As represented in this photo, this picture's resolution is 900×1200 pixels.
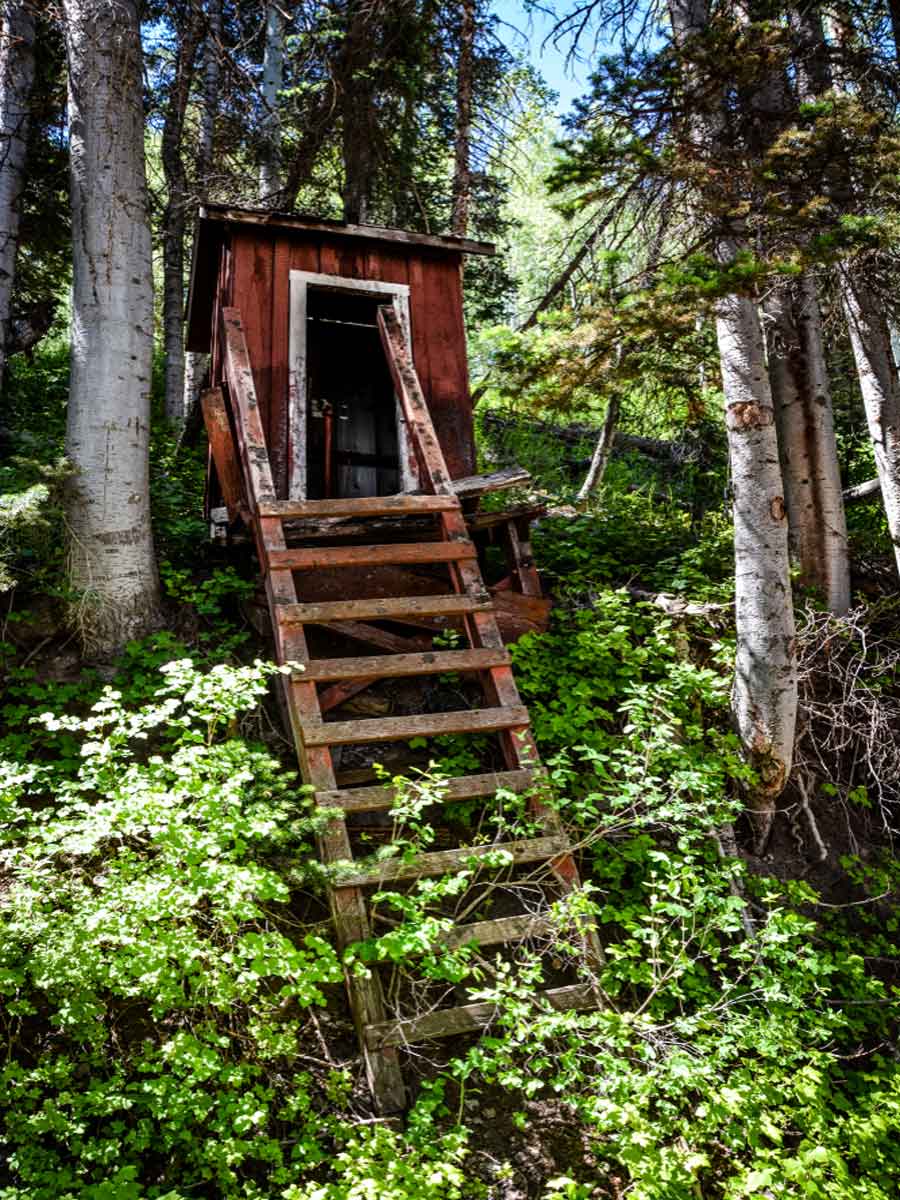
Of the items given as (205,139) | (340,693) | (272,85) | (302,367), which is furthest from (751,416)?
(205,139)

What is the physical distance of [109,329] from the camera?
18.3 ft

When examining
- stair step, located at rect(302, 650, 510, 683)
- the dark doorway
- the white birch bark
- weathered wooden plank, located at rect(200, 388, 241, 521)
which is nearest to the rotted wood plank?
stair step, located at rect(302, 650, 510, 683)

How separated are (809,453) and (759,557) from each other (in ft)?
6.85

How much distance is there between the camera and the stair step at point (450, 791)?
371 cm

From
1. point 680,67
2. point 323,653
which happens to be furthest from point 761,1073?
point 680,67

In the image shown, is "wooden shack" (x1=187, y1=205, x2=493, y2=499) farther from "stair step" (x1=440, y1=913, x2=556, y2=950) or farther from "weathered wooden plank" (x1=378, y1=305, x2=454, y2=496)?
"stair step" (x1=440, y1=913, x2=556, y2=950)

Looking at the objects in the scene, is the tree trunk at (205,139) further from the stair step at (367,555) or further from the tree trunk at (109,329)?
the stair step at (367,555)

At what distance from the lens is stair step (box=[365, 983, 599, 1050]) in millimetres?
3170

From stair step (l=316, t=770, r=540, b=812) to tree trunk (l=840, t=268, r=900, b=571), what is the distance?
3710 mm

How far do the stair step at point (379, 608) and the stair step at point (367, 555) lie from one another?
294 mm

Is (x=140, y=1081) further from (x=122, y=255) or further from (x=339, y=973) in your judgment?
(x=122, y=255)

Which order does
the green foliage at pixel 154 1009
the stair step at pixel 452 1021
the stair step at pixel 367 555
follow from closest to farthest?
the green foliage at pixel 154 1009 → the stair step at pixel 452 1021 → the stair step at pixel 367 555

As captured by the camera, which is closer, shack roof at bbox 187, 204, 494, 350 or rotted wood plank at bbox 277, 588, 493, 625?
rotted wood plank at bbox 277, 588, 493, 625

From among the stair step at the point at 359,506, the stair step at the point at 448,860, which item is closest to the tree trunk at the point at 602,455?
the stair step at the point at 359,506
